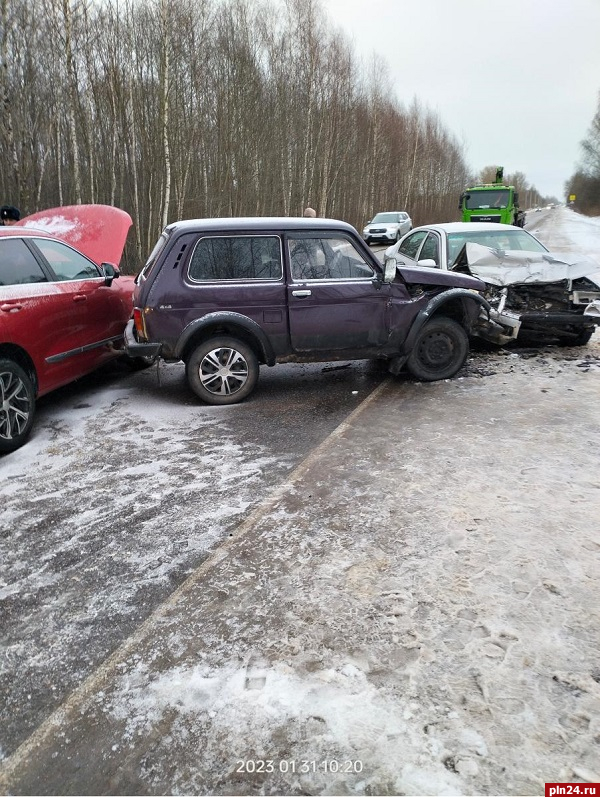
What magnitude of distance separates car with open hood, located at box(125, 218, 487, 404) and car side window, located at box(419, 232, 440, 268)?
2.07m

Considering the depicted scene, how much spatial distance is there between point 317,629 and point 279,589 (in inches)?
13.8

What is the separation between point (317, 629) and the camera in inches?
100

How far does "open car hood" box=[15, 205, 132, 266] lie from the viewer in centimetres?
767

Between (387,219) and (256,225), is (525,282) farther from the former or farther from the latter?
(387,219)

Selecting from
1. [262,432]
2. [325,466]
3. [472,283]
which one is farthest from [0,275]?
[472,283]

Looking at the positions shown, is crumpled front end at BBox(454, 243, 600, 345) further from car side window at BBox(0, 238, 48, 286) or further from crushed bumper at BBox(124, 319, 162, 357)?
car side window at BBox(0, 238, 48, 286)

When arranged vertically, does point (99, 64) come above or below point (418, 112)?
below

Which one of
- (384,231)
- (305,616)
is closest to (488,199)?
(384,231)

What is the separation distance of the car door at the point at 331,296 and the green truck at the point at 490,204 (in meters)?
18.0

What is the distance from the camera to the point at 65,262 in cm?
582

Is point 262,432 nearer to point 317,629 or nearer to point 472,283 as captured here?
point 317,629

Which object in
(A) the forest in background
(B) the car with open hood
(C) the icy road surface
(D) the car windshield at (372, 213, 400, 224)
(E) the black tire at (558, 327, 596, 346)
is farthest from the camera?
(D) the car windshield at (372, 213, 400, 224)

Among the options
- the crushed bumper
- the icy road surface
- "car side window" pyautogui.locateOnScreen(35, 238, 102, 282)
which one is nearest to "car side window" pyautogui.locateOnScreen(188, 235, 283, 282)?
the crushed bumper

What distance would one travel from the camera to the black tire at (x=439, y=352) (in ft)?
20.9
